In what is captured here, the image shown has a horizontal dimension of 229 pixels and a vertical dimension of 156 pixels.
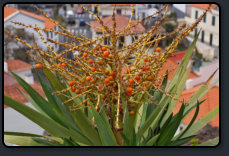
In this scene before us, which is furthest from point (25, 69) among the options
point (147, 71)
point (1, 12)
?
point (147, 71)

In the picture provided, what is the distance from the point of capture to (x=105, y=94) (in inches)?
39.3

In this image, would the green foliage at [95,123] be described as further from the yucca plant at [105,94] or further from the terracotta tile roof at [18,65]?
the terracotta tile roof at [18,65]

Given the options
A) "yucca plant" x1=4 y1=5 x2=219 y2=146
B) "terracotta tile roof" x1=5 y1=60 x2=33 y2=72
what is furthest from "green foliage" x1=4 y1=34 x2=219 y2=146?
"terracotta tile roof" x1=5 y1=60 x2=33 y2=72

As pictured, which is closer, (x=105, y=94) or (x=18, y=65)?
(x=105, y=94)

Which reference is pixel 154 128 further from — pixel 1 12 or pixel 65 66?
pixel 1 12

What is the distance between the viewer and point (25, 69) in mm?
3705

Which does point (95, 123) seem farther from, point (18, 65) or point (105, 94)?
point (18, 65)

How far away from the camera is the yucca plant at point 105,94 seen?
3.13 feet

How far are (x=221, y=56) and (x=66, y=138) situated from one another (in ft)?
2.31

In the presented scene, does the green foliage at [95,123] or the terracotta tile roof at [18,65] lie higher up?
the green foliage at [95,123]

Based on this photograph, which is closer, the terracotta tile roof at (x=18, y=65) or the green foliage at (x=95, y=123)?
the green foliage at (x=95, y=123)

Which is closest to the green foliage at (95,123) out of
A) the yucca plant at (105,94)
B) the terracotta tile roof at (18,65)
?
the yucca plant at (105,94)

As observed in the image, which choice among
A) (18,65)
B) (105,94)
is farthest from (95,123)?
(18,65)

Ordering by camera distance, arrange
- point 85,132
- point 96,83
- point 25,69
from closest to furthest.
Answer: point 96,83 → point 85,132 → point 25,69
